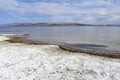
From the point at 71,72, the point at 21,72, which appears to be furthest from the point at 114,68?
the point at 21,72

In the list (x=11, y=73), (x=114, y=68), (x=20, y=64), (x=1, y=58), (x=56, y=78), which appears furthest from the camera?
(x=1, y=58)

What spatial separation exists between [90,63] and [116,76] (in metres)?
2.91

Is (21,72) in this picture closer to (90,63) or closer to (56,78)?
(56,78)

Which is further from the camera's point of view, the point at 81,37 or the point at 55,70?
the point at 81,37

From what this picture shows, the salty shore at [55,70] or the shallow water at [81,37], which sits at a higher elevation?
the salty shore at [55,70]

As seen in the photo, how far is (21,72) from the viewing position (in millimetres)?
10953

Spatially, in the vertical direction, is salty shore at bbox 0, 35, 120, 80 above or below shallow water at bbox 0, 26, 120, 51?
above

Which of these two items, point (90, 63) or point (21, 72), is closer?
point (21, 72)

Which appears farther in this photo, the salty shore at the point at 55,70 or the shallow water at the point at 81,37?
the shallow water at the point at 81,37

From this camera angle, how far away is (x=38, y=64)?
495 inches

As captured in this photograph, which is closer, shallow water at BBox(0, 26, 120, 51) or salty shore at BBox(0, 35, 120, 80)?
salty shore at BBox(0, 35, 120, 80)

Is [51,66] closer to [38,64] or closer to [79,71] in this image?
[38,64]

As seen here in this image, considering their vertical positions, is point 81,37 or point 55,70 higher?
point 55,70

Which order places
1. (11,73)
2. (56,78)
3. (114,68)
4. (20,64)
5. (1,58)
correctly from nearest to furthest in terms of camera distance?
(56,78) → (11,73) → (114,68) → (20,64) → (1,58)
